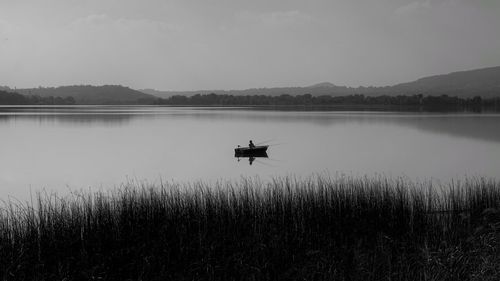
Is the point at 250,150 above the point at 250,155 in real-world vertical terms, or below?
above

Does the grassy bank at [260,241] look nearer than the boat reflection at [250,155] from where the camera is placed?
Yes

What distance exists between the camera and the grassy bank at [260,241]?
22.7 feet

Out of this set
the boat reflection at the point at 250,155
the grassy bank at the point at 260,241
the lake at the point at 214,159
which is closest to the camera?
the grassy bank at the point at 260,241

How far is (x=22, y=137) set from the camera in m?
41.6

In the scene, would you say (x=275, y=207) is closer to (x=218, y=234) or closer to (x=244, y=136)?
(x=218, y=234)

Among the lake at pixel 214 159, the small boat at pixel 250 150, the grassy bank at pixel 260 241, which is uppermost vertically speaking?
the grassy bank at pixel 260 241

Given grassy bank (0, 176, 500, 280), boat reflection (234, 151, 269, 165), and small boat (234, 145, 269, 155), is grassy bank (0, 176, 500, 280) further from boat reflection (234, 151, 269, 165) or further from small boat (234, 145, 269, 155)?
boat reflection (234, 151, 269, 165)

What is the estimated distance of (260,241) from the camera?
8.17 meters

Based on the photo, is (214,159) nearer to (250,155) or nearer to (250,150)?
(250,155)

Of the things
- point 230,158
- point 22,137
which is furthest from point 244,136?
point 22,137

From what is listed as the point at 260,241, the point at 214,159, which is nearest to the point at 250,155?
the point at 214,159

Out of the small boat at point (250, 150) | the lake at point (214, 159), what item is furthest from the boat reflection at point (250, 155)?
the lake at point (214, 159)

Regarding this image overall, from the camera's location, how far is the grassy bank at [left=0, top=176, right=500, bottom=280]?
22.7ft

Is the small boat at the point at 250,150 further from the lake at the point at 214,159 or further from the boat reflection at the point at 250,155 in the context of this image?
the lake at the point at 214,159
